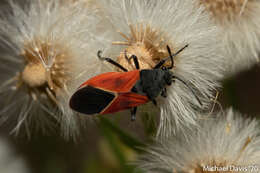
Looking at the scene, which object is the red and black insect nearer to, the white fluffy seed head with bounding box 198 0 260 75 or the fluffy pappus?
the white fluffy seed head with bounding box 198 0 260 75

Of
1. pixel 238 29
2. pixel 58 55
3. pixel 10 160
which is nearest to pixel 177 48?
pixel 238 29

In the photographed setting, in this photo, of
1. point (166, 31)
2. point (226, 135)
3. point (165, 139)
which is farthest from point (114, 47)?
point (226, 135)

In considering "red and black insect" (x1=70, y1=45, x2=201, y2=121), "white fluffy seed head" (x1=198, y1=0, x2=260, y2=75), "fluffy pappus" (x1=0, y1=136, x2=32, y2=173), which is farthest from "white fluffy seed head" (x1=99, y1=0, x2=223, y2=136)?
"fluffy pappus" (x1=0, y1=136, x2=32, y2=173)

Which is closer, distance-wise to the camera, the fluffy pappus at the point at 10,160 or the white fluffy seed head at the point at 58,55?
the white fluffy seed head at the point at 58,55

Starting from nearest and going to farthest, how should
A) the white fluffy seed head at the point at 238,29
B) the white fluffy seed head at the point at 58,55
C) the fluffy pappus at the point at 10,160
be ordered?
the white fluffy seed head at the point at 58,55 → the white fluffy seed head at the point at 238,29 → the fluffy pappus at the point at 10,160

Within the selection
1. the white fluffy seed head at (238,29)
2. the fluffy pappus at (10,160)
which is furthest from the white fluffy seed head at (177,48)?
the fluffy pappus at (10,160)

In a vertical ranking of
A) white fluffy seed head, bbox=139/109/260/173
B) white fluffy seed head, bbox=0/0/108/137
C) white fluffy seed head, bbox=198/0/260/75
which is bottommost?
white fluffy seed head, bbox=139/109/260/173

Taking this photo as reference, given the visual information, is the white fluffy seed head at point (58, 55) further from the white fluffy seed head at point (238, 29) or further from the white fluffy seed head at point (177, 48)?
the white fluffy seed head at point (238, 29)
